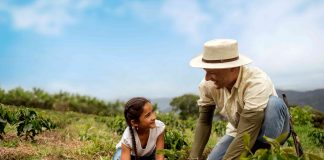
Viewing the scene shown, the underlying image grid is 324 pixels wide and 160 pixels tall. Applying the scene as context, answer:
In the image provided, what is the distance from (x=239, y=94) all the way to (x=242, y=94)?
0.08 ft

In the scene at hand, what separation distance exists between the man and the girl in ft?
1.50

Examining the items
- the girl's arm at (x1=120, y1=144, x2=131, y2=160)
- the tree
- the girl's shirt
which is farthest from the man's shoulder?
the tree

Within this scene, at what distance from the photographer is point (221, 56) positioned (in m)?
3.99

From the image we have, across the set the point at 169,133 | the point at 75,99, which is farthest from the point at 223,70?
the point at 75,99

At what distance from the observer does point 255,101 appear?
4.13 metres

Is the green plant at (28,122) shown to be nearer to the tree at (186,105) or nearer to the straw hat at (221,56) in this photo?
the straw hat at (221,56)

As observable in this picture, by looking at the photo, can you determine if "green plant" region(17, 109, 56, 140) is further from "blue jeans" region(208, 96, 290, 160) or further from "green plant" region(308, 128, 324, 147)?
"green plant" region(308, 128, 324, 147)

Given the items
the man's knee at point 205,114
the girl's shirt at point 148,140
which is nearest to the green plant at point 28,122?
the girl's shirt at point 148,140

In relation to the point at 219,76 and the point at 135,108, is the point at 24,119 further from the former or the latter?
the point at 219,76

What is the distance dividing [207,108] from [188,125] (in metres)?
9.85

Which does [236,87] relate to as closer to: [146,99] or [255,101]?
[255,101]

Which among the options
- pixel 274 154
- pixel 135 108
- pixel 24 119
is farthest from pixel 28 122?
pixel 274 154

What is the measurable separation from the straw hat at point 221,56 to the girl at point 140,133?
0.74 metres

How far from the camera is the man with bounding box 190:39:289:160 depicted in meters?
4.02
